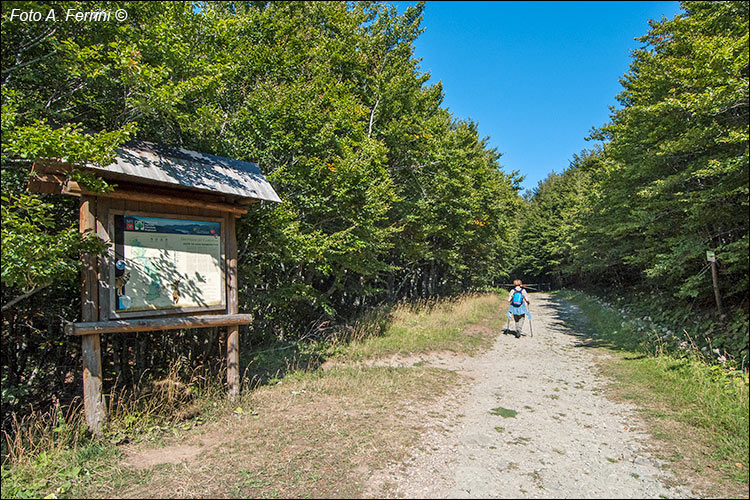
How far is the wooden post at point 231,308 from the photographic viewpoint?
567 cm

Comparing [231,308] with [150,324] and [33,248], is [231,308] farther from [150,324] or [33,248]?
[33,248]

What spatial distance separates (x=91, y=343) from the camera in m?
4.41

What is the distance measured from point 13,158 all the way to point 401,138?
10.6m

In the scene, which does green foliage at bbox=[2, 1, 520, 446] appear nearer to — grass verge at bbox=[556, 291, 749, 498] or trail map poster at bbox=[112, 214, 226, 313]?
trail map poster at bbox=[112, 214, 226, 313]

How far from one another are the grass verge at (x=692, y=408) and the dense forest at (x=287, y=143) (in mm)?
1213

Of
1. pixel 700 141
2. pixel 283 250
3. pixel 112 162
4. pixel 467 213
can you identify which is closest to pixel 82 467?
pixel 112 162

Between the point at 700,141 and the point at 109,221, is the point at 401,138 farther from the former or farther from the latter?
the point at 109,221

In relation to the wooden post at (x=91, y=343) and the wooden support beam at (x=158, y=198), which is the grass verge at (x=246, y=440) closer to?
the wooden post at (x=91, y=343)

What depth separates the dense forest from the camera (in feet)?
14.4

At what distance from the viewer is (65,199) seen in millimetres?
5289

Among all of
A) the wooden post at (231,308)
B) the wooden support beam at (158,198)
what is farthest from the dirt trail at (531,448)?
the wooden support beam at (158,198)

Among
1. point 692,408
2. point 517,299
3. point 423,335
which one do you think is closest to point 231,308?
point 423,335

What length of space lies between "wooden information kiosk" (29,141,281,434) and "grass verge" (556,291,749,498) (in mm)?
5474

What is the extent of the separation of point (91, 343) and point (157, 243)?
4.49 feet
